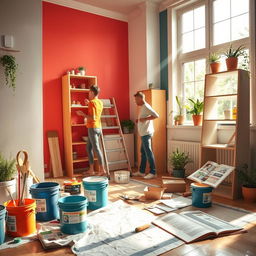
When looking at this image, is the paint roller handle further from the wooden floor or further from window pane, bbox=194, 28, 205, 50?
window pane, bbox=194, 28, 205, 50

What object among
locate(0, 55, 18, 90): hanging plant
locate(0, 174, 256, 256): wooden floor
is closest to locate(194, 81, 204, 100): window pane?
locate(0, 174, 256, 256): wooden floor

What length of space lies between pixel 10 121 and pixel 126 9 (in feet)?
10.6

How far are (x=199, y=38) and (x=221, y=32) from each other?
1.41 ft

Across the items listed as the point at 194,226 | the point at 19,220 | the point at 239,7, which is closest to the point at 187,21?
the point at 239,7

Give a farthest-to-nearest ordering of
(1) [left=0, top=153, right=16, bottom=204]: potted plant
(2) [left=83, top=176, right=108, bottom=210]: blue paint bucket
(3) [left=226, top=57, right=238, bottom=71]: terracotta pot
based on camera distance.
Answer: (3) [left=226, top=57, right=238, bottom=71]: terracotta pot → (2) [left=83, top=176, right=108, bottom=210]: blue paint bucket → (1) [left=0, top=153, right=16, bottom=204]: potted plant

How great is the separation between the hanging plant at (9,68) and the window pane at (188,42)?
295 centimetres

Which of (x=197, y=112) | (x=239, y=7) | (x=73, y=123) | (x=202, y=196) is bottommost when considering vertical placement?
(x=202, y=196)

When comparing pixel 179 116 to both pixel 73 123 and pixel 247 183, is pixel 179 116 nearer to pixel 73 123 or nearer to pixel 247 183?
pixel 247 183

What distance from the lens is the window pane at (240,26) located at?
3.90 metres

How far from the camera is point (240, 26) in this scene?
3.98 m

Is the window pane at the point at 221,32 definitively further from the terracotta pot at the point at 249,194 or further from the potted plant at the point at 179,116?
the terracotta pot at the point at 249,194

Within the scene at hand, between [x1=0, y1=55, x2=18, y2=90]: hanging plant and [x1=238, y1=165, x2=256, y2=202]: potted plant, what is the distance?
2992 mm

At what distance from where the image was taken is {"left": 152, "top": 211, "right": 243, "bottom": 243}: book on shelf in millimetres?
2146

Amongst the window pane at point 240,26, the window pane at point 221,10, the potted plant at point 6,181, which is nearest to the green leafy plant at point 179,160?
the window pane at point 240,26
